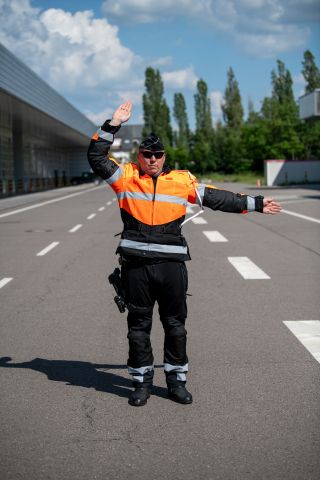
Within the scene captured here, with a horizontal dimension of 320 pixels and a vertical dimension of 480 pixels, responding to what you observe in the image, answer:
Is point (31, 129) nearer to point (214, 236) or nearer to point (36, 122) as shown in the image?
point (36, 122)

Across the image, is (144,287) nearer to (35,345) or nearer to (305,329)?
(35,345)

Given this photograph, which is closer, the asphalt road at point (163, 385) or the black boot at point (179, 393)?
the asphalt road at point (163, 385)

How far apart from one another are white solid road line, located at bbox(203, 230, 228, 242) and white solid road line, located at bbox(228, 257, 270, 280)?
10.6 feet

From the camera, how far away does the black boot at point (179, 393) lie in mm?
4727

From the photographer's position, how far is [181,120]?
374 ft

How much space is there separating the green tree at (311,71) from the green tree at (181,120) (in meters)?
28.8

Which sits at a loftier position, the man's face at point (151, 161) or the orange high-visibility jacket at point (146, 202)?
the man's face at point (151, 161)

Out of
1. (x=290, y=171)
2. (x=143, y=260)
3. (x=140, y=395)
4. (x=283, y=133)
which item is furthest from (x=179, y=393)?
(x=283, y=133)

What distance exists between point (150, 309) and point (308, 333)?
2.28m

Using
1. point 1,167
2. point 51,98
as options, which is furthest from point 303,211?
point 1,167

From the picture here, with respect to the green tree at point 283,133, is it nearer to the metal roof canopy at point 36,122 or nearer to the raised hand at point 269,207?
the metal roof canopy at point 36,122


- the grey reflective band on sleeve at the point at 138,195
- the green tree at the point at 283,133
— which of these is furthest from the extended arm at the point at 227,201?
the green tree at the point at 283,133

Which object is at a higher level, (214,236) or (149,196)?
(149,196)

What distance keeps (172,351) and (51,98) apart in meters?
44.4
